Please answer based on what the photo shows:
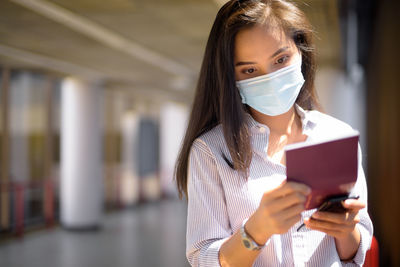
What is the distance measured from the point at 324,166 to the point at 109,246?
7495mm

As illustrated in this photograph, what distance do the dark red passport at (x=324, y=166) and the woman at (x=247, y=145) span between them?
0.35 ft

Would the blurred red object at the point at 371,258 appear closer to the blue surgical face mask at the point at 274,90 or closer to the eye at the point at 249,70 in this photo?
the blue surgical face mask at the point at 274,90

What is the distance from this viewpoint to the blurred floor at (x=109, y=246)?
6.95 m

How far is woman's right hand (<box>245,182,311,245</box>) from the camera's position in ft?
3.69

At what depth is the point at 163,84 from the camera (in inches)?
470

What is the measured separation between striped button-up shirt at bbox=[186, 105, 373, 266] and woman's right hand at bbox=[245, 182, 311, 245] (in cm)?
20

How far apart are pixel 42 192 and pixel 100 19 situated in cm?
638

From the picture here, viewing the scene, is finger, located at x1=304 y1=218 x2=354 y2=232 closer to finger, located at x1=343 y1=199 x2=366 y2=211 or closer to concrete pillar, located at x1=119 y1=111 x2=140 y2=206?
finger, located at x1=343 y1=199 x2=366 y2=211

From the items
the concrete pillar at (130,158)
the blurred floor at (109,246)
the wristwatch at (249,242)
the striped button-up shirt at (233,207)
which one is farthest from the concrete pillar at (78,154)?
the wristwatch at (249,242)

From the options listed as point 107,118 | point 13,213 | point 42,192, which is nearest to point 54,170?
point 42,192

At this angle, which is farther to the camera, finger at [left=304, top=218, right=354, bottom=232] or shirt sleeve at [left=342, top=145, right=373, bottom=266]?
shirt sleeve at [left=342, top=145, right=373, bottom=266]

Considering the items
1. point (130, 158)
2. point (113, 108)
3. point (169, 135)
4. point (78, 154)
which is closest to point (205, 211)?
point (78, 154)

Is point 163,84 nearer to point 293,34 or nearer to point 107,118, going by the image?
point 107,118

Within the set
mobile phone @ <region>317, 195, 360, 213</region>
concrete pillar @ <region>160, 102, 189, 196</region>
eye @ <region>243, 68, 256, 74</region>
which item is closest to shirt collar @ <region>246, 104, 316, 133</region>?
eye @ <region>243, 68, 256, 74</region>
